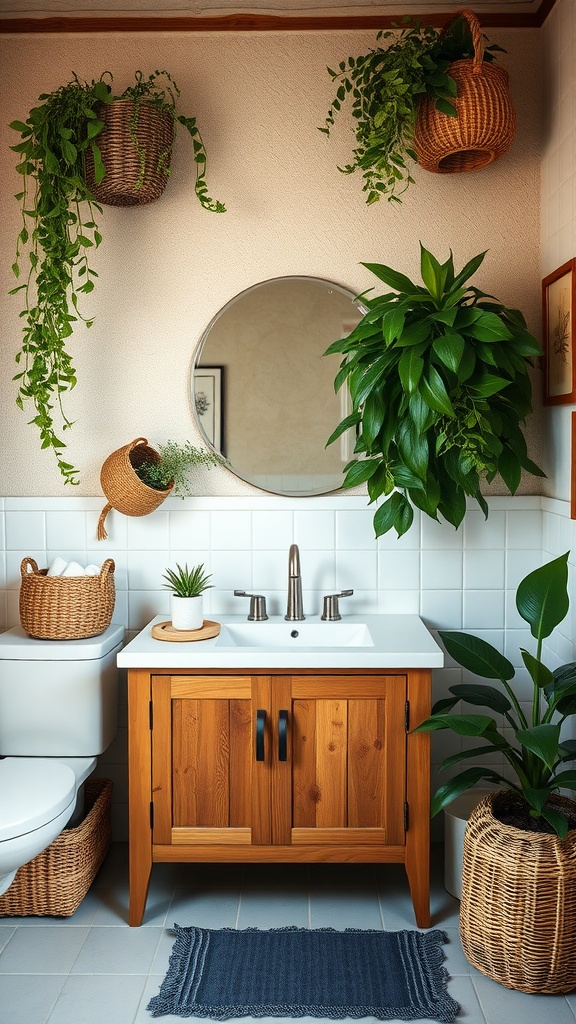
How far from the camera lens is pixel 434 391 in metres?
2.29

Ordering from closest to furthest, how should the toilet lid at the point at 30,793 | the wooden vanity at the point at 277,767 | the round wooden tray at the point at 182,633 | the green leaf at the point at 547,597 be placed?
the toilet lid at the point at 30,793
the green leaf at the point at 547,597
the wooden vanity at the point at 277,767
the round wooden tray at the point at 182,633

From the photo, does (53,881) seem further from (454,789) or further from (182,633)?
(454,789)

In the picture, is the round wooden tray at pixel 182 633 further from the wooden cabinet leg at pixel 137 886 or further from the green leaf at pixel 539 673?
the green leaf at pixel 539 673

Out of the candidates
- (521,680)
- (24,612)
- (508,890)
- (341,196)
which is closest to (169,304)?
(341,196)

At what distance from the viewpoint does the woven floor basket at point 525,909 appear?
2.12 metres

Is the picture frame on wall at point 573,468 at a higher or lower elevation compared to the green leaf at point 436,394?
lower

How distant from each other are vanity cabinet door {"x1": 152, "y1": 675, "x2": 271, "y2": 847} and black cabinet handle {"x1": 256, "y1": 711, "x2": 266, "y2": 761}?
20mm

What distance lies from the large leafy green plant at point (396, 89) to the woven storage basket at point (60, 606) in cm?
148

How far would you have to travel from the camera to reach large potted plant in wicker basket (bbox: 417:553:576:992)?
2.12 m

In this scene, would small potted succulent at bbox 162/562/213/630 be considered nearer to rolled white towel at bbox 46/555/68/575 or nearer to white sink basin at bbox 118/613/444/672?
white sink basin at bbox 118/613/444/672

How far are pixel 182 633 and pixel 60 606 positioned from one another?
40 centimetres

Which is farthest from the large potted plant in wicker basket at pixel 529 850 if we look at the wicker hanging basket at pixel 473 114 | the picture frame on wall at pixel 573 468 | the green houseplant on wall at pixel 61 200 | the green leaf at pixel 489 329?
the green houseplant on wall at pixel 61 200

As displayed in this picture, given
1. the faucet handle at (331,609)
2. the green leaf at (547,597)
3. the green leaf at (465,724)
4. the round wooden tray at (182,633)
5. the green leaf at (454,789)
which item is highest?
A: the green leaf at (547,597)

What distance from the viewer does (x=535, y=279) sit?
113 inches
